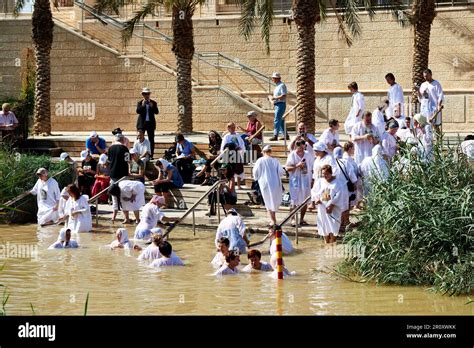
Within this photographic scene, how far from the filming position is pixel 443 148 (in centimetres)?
1909

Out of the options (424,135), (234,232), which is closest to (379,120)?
(424,135)

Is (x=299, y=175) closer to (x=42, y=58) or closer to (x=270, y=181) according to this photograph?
(x=270, y=181)

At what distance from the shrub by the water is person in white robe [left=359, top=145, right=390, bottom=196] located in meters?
0.51

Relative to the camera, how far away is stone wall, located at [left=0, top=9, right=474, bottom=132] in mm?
34062

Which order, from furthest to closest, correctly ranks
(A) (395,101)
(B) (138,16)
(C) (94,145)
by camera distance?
1. (B) (138,16)
2. (C) (94,145)
3. (A) (395,101)

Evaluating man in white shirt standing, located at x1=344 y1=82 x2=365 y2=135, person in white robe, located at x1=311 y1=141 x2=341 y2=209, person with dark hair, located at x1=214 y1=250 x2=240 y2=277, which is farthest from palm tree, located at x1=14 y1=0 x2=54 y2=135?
person with dark hair, located at x1=214 y1=250 x2=240 y2=277

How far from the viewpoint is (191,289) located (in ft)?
59.5

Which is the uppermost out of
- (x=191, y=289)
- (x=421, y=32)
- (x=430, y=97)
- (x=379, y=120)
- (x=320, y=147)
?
(x=421, y=32)

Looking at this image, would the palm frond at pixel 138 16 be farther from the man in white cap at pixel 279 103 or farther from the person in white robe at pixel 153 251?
the person in white robe at pixel 153 251

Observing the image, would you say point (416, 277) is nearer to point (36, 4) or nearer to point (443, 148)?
point (443, 148)

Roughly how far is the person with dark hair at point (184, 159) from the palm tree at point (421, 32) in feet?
23.2

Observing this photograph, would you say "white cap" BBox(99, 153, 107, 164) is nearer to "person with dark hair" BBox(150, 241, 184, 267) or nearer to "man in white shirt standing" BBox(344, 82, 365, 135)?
"man in white shirt standing" BBox(344, 82, 365, 135)

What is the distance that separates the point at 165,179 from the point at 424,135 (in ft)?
20.1
